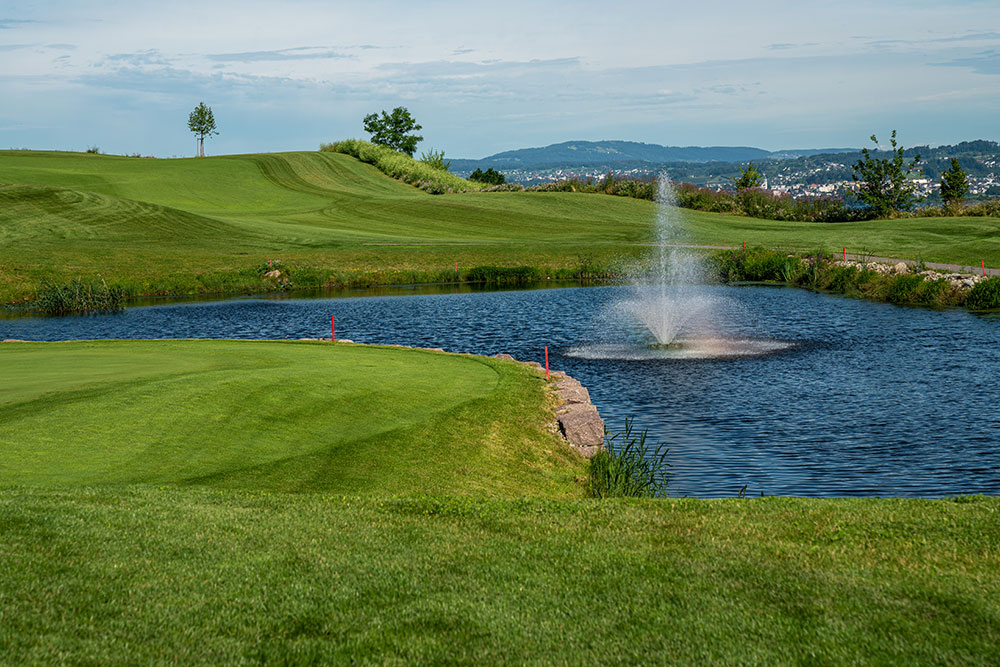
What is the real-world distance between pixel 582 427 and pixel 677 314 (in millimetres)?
21738

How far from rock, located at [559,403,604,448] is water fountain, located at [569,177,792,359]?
1010cm

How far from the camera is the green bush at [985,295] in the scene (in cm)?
3331

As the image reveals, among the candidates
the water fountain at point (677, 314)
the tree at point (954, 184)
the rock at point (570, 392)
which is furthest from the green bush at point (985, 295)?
the tree at point (954, 184)

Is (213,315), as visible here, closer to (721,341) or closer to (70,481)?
(721,341)

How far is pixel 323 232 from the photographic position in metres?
64.5

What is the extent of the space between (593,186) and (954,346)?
212ft

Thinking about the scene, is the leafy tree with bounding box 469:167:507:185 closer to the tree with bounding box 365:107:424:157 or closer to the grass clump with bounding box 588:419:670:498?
the tree with bounding box 365:107:424:157

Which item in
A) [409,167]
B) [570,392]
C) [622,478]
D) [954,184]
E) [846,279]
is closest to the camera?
[622,478]

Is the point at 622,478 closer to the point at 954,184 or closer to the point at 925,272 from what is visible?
the point at 925,272

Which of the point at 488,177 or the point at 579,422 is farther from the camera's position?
the point at 488,177

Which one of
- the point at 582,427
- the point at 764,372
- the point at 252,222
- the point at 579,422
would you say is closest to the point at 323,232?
the point at 252,222

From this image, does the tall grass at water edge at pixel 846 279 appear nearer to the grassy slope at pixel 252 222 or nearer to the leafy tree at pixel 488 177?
the grassy slope at pixel 252 222

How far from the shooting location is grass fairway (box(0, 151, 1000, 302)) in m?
49.2

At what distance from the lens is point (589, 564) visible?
289 inches
